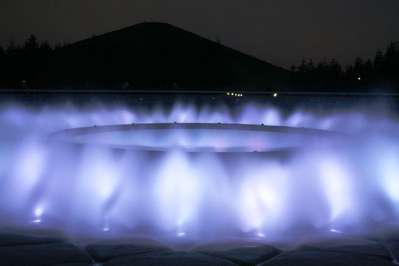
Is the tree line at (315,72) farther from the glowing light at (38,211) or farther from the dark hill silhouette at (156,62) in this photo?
the glowing light at (38,211)

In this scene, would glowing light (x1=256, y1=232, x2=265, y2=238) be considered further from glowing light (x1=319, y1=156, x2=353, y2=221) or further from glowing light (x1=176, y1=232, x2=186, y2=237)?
glowing light (x1=319, y1=156, x2=353, y2=221)

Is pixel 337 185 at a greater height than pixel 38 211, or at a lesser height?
greater

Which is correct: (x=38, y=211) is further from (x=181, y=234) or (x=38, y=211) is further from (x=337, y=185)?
(x=337, y=185)

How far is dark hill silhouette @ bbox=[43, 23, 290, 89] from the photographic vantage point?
65688 mm

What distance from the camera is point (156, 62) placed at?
249ft

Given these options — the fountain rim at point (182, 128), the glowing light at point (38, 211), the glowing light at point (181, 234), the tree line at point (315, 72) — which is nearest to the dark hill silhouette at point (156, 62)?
the tree line at point (315, 72)

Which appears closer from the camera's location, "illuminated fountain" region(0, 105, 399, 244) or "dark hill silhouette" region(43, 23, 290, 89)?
"illuminated fountain" region(0, 105, 399, 244)

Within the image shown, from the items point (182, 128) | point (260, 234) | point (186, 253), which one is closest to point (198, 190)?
point (260, 234)

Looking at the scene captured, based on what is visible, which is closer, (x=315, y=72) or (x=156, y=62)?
(x=315, y=72)

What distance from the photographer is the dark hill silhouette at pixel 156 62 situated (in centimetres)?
6569

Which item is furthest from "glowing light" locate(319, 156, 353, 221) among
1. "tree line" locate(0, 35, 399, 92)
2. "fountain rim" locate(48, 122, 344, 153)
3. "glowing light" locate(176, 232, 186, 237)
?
"tree line" locate(0, 35, 399, 92)

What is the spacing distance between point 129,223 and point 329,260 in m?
3.14

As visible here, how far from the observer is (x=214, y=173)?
8.30 meters

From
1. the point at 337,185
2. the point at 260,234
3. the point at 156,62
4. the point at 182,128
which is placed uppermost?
the point at 156,62
